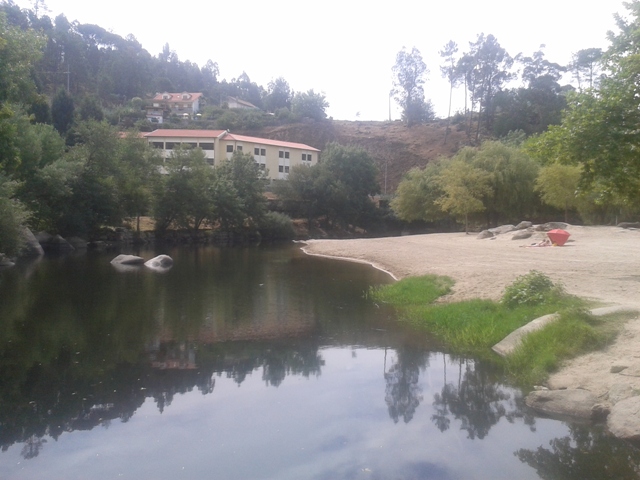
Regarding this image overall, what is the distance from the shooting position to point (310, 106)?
388ft

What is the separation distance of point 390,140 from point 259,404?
104206 mm

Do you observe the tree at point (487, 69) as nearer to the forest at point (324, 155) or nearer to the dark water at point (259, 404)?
the forest at point (324, 155)

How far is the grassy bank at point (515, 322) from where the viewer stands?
41.4 feet

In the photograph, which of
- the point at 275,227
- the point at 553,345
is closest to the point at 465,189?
the point at 275,227

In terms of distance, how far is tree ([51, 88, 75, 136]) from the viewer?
83812mm

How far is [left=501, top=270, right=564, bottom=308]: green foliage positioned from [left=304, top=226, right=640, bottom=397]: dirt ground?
98 cm

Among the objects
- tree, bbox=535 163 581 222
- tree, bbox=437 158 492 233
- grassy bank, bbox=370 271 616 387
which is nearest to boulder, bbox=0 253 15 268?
grassy bank, bbox=370 271 616 387

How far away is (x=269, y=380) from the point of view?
42.4 feet

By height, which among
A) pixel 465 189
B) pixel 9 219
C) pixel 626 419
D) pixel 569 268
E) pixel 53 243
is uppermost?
pixel 465 189

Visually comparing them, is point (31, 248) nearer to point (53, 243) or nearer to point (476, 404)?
point (53, 243)

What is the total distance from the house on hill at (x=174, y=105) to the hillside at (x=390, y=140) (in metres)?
21.1

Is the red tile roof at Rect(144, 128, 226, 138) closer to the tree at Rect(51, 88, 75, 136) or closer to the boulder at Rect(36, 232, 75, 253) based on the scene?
the tree at Rect(51, 88, 75, 136)

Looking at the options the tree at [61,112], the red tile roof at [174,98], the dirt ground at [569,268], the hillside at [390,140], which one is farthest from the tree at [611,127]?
the red tile roof at [174,98]

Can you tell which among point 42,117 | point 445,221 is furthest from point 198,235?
point 445,221
